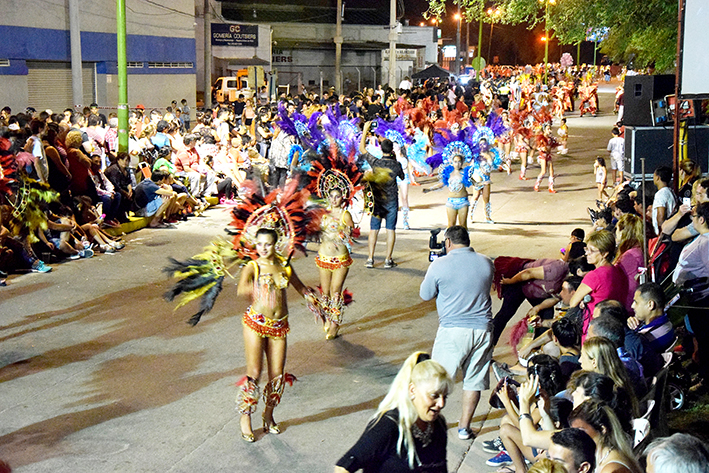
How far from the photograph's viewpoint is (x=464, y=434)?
639 centimetres

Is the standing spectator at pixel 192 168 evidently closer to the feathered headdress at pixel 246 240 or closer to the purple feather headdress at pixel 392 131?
the purple feather headdress at pixel 392 131

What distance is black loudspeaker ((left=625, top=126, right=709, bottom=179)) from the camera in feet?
45.2

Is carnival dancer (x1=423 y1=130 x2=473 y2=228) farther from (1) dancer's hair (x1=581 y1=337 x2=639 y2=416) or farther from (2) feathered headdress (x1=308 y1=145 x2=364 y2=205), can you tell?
(1) dancer's hair (x1=581 y1=337 x2=639 y2=416)

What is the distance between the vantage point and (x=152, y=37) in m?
29.6

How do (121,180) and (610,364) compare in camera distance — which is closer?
(610,364)

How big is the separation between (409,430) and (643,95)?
11.9m

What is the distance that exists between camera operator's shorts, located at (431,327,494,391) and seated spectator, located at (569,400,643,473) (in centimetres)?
181

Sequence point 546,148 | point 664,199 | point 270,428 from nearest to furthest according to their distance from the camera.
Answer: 1. point 270,428
2. point 664,199
3. point 546,148

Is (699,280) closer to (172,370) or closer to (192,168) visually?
(172,370)

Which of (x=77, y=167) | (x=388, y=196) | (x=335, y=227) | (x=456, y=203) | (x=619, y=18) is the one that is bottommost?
(x=456, y=203)

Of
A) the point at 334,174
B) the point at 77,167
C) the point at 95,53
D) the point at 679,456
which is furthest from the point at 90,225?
the point at 95,53

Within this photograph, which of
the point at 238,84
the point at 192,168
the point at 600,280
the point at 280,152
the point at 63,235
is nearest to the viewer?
the point at 600,280

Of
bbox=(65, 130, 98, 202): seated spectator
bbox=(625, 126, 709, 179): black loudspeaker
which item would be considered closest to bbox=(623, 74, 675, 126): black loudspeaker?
bbox=(625, 126, 709, 179): black loudspeaker

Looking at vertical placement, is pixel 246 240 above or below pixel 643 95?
below
